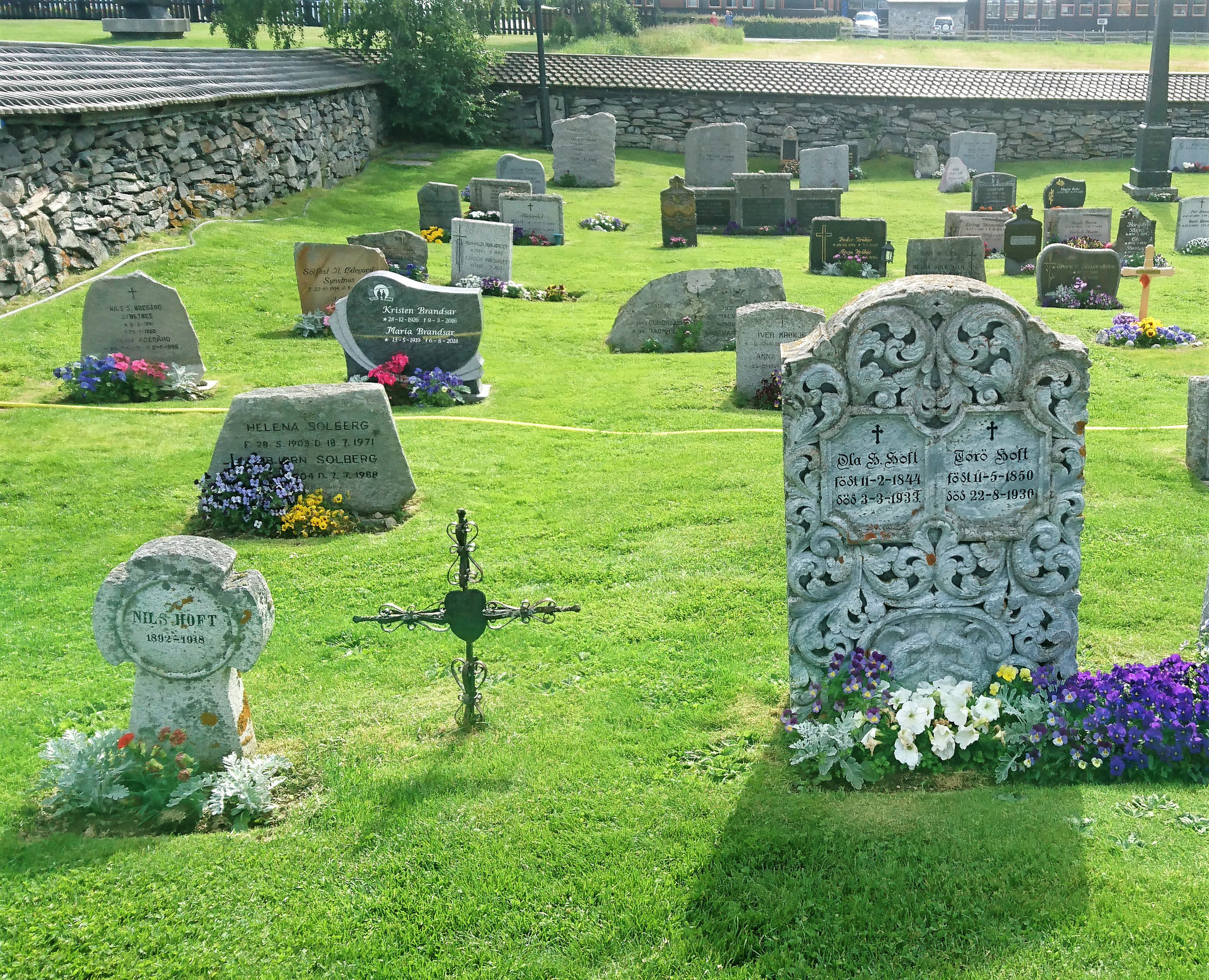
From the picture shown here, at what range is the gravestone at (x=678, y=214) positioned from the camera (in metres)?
24.9

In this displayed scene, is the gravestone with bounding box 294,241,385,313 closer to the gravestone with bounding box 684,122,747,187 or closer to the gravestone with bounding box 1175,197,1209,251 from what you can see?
the gravestone with bounding box 1175,197,1209,251

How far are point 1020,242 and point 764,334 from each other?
1099 cm

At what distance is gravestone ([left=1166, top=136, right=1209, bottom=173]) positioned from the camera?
114 feet

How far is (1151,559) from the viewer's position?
29.2 ft

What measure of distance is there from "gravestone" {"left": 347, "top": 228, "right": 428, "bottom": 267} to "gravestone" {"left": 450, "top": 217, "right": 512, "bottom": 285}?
0.59 metres

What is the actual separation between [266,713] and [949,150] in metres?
32.7

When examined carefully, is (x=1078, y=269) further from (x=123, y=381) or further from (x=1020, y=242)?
(x=123, y=381)

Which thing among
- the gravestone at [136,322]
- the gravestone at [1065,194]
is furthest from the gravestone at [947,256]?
the gravestone at [136,322]

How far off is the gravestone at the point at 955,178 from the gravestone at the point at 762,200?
7896 millimetres

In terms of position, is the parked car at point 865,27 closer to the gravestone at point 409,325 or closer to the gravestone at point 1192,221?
the gravestone at point 1192,221

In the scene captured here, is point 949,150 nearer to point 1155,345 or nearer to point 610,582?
point 1155,345

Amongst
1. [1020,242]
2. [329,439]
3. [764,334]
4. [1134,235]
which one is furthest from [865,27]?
[329,439]

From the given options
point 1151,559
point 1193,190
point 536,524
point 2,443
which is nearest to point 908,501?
point 1151,559

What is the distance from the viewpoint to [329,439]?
10086mm
